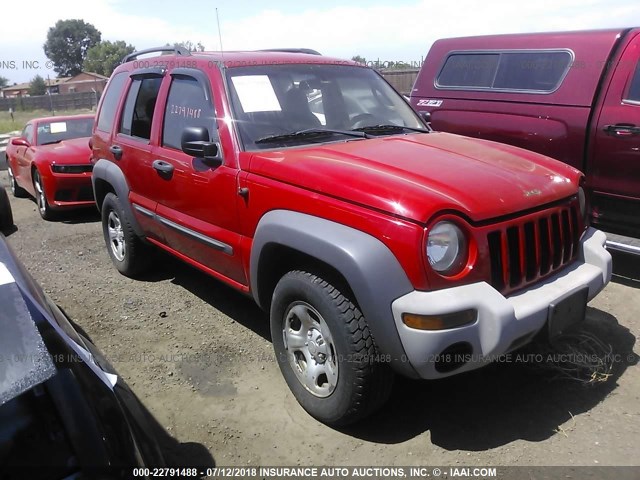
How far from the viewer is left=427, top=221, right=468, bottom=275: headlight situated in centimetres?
254

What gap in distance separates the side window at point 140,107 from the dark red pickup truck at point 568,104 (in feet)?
10.1

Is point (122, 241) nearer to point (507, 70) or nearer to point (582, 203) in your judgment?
point (582, 203)

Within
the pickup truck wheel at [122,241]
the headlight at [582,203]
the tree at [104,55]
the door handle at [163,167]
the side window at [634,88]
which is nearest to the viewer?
the headlight at [582,203]

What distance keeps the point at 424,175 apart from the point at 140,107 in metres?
2.86

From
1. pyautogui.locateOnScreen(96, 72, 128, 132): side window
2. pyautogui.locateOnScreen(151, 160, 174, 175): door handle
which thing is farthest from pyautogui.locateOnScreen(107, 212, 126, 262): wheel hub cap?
pyautogui.locateOnScreen(151, 160, 174, 175): door handle

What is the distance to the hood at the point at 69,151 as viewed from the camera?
761cm

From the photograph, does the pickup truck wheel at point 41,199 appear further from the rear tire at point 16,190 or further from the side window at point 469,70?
the side window at point 469,70

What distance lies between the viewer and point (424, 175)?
2.81m

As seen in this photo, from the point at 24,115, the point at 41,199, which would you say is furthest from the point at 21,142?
the point at 24,115

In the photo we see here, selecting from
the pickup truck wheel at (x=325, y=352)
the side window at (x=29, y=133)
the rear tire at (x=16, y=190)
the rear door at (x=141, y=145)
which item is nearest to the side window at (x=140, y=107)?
the rear door at (x=141, y=145)

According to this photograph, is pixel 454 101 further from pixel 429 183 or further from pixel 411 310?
pixel 411 310

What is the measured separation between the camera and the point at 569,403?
3.15 m

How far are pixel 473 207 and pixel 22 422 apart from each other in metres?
2.00

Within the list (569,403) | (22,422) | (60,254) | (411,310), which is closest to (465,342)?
(411,310)
